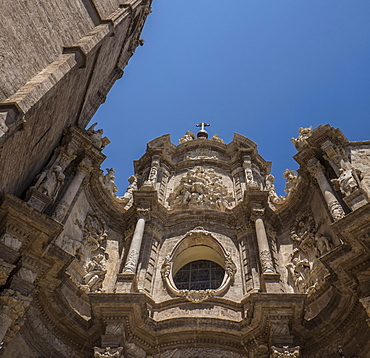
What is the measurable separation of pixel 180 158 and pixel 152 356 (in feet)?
38.3

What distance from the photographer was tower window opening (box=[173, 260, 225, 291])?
13.7 metres

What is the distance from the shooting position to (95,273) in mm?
12922

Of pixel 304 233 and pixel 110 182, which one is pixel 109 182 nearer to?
pixel 110 182

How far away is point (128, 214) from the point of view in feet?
51.9

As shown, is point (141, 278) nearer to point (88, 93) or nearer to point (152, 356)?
point (152, 356)

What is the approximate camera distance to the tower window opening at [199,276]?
13688mm

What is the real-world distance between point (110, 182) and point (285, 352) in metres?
10.0

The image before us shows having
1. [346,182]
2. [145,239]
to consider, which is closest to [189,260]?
[145,239]

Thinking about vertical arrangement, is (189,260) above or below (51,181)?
above

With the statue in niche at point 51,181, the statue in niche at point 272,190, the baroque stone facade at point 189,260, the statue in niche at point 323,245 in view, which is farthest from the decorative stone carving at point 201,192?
the statue in niche at point 51,181

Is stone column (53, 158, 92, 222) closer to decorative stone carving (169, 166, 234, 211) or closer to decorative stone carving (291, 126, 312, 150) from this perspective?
decorative stone carving (169, 166, 234, 211)

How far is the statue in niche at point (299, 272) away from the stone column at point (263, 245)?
2.98 ft

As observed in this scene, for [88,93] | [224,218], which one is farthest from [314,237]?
[88,93]

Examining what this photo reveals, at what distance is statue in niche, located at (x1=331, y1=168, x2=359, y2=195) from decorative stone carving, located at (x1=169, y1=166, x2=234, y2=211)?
534 centimetres
